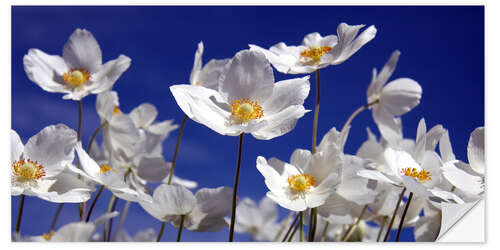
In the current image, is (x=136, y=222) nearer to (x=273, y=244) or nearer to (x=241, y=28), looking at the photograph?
(x=273, y=244)

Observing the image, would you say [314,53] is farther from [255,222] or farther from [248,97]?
[255,222]

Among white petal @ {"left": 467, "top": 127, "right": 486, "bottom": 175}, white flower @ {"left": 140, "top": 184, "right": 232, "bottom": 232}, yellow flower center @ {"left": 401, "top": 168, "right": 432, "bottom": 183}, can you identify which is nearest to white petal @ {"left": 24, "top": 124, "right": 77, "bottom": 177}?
white flower @ {"left": 140, "top": 184, "right": 232, "bottom": 232}

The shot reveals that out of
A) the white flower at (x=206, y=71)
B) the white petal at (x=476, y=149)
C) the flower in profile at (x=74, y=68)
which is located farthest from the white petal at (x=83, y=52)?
the white petal at (x=476, y=149)

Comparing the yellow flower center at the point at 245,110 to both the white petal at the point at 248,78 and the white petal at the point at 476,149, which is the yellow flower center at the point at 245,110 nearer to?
the white petal at the point at 248,78

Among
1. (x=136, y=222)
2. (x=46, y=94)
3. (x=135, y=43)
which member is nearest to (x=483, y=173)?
(x=136, y=222)

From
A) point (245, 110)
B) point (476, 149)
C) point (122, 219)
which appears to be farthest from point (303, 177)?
point (122, 219)

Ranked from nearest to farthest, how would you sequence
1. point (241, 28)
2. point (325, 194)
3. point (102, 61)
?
point (325, 194) → point (102, 61) → point (241, 28)
